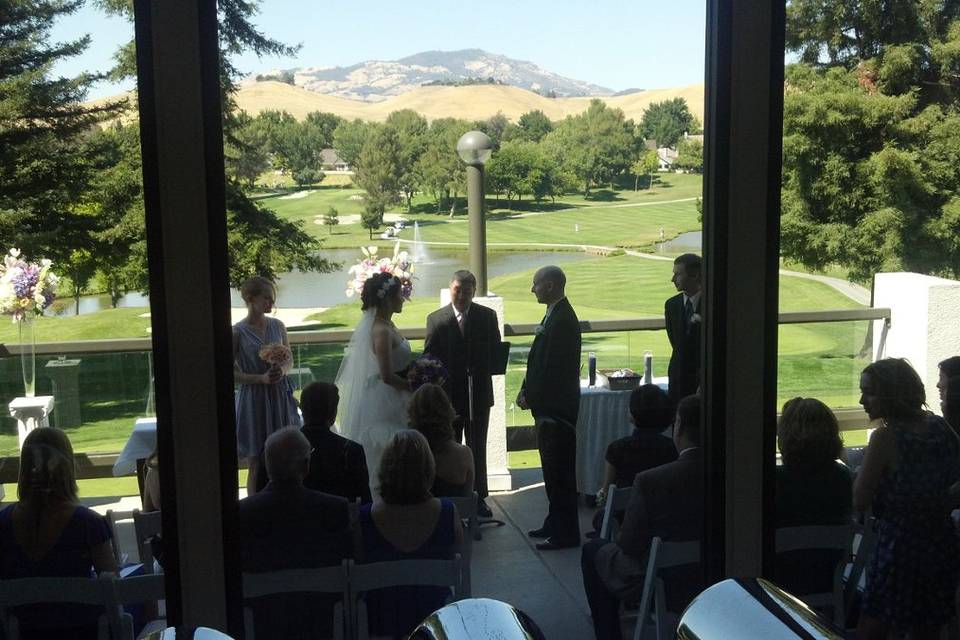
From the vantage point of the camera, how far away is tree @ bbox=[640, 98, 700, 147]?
2.97m

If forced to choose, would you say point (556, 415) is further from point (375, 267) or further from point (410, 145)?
point (410, 145)

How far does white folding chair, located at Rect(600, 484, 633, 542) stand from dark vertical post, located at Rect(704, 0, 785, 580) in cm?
33

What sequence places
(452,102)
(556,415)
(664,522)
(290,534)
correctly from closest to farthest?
(290,534) < (452,102) < (664,522) < (556,415)

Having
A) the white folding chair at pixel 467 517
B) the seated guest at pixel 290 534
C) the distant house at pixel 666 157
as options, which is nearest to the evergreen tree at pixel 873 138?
the distant house at pixel 666 157

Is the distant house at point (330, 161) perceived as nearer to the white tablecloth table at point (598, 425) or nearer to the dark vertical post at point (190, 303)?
the dark vertical post at point (190, 303)

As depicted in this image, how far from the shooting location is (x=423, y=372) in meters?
3.54

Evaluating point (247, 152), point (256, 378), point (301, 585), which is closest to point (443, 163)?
point (247, 152)

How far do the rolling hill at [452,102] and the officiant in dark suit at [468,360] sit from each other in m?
0.64

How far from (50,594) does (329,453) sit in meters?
0.89

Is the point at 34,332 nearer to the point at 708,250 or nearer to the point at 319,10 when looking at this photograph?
the point at 319,10

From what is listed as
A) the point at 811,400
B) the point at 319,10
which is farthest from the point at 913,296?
the point at 319,10

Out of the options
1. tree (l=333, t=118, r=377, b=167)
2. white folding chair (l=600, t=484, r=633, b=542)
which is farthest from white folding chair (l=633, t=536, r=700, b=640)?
tree (l=333, t=118, r=377, b=167)

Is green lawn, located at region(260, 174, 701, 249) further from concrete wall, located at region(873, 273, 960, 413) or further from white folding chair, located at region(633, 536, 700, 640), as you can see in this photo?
white folding chair, located at region(633, 536, 700, 640)

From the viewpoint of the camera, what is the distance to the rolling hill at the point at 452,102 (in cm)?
282
